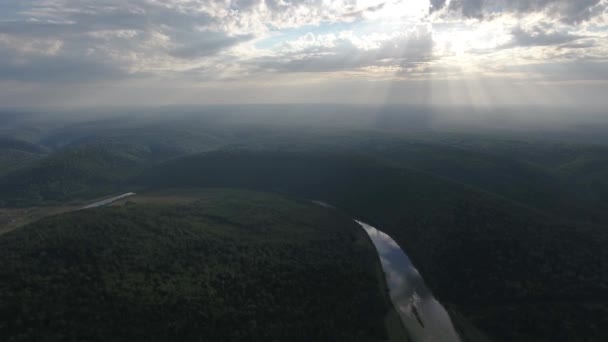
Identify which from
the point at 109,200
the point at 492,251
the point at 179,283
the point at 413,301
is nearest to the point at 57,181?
the point at 109,200

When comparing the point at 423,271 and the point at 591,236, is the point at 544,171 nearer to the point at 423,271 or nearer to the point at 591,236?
the point at 591,236

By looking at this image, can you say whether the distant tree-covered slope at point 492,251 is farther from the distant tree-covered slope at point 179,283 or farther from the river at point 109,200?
the river at point 109,200

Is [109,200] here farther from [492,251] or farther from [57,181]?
[492,251]

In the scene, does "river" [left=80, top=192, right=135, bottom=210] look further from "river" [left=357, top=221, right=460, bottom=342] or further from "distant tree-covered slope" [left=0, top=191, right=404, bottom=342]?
"river" [left=357, top=221, right=460, bottom=342]

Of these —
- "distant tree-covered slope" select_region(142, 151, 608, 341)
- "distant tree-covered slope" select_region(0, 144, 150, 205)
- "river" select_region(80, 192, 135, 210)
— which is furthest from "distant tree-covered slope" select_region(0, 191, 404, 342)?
"distant tree-covered slope" select_region(0, 144, 150, 205)

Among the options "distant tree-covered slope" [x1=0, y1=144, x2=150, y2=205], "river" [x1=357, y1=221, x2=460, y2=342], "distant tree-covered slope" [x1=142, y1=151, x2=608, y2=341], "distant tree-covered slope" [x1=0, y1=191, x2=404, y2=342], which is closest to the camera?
"distant tree-covered slope" [x1=0, y1=191, x2=404, y2=342]

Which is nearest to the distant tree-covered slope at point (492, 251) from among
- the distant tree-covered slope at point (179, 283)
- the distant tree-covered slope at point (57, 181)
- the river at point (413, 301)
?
the river at point (413, 301)

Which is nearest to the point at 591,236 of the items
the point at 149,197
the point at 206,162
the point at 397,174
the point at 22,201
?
the point at 397,174
